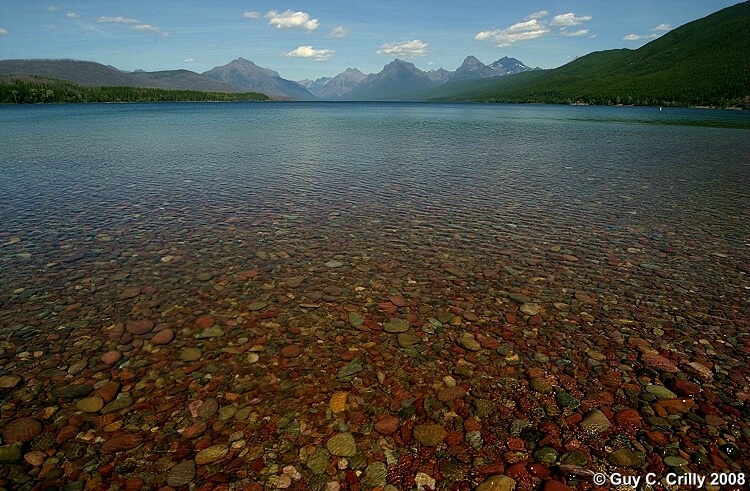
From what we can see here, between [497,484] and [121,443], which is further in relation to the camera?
[121,443]

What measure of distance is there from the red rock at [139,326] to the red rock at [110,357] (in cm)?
91

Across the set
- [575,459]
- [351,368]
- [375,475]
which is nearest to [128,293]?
[351,368]

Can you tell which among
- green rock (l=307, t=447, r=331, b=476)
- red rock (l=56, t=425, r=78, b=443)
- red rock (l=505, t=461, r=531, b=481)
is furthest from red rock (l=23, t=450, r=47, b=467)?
red rock (l=505, t=461, r=531, b=481)

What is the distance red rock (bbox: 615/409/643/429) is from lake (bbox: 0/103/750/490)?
0.02m

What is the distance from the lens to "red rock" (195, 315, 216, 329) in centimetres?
1029

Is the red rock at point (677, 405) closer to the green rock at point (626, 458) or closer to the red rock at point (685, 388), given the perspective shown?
the red rock at point (685, 388)

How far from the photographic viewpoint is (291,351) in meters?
9.30

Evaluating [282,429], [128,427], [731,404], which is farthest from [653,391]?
[128,427]

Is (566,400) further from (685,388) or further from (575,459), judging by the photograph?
(685,388)

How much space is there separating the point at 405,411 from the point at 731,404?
19.3 ft

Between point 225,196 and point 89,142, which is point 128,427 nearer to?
point 225,196

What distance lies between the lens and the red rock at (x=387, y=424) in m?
7.04

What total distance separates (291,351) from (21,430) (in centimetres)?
467
